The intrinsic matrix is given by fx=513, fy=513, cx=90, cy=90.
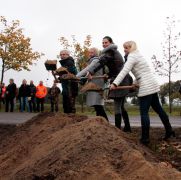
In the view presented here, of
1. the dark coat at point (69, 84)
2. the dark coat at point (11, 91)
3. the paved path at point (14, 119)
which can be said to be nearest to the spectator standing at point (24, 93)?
the dark coat at point (11, 91)

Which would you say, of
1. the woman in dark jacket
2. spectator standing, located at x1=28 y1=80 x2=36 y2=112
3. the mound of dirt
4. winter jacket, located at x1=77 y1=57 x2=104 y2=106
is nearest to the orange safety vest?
spectator standing, located at x1=28 y1=80 x2=36 y2=112

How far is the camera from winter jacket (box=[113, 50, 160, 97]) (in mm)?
8492

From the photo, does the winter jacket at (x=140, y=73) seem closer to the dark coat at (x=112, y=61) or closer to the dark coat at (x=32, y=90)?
the dark coat at (x=112, y=61)

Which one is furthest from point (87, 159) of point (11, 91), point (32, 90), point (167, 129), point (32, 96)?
point (32, 90)

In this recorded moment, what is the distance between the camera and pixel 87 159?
5102mm

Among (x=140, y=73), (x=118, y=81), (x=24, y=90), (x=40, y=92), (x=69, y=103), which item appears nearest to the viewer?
(x=118, y=81)

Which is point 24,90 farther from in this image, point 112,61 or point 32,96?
point 112,61

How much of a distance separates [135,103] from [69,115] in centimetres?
4288

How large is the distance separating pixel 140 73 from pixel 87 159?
3.73 metres

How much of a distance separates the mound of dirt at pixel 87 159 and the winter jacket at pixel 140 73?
224 cm

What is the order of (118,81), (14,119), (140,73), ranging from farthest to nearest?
(14,119)
(140,73)
(118,81)

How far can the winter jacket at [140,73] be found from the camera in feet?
27.9

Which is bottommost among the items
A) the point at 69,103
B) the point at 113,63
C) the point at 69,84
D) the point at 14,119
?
the point at 14,119

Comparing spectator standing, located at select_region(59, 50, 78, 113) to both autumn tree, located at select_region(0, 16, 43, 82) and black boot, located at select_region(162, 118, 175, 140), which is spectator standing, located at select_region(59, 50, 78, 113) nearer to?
black boot, located at select_region(162, 118, 175, 140)
